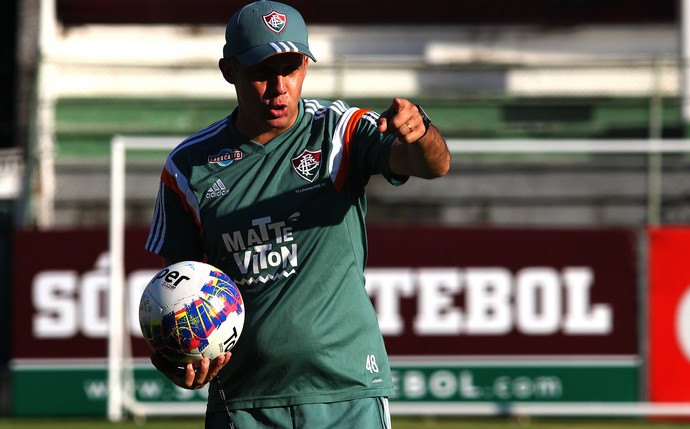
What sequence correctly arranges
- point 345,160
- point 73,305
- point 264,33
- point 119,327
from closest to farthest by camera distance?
point 264,33, point 345,160, point 119,327, point 73,305

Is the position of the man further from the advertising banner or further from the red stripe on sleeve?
the advertising banner

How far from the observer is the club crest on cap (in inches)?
165

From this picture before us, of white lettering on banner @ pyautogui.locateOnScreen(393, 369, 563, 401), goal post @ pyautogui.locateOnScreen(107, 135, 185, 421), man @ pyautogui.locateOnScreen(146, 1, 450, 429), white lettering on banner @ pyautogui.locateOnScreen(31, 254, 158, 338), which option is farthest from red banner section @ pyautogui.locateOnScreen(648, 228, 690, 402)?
man @ pyautogui.locateOnScreen(146, 1, 450, 429)

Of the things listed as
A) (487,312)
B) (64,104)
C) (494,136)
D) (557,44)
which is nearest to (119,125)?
(64,104)

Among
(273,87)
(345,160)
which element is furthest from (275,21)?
(345,160)

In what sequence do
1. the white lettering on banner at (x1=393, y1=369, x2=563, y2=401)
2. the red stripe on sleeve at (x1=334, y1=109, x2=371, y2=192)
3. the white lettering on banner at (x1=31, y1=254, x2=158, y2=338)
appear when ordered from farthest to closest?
the white lettering on banner at (x1=31, y1=254, x2=158, y2=338), the white lettering on banner at (x1=393, y1=369, x2=563, y2=401), the red stripe on sleeve at (x1=334, y1=109, x2=371, y2=192)

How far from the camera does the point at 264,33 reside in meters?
4.18

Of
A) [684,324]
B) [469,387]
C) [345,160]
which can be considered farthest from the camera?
[469,387]

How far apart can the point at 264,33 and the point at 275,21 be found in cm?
7

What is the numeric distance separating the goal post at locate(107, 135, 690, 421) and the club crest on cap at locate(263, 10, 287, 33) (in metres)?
6.42

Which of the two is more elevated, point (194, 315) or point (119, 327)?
point (194, 315)

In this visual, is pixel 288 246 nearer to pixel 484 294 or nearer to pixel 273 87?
pixel 273 87

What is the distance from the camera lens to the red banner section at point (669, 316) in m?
10.4

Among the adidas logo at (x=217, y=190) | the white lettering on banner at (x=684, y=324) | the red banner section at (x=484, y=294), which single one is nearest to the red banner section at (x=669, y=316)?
the white lettering on banner at (x=684, y=324)
